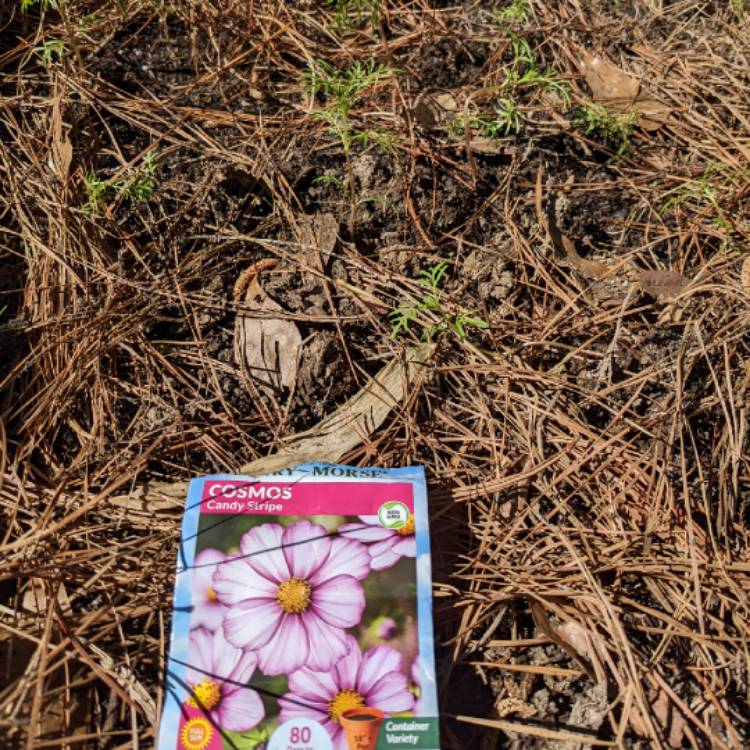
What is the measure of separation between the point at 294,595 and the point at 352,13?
1.94m

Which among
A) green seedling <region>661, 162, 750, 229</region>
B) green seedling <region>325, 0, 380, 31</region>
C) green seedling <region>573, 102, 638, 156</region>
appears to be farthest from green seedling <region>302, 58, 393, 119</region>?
green seedling <region>661, 162, 750, 229</region>

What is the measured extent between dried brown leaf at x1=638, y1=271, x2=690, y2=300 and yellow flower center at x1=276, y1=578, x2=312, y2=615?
3.92 ft

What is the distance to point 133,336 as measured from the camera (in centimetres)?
180

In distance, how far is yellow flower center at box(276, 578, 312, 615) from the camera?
148 centimetres

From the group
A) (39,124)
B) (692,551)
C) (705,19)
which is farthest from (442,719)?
(705,19)

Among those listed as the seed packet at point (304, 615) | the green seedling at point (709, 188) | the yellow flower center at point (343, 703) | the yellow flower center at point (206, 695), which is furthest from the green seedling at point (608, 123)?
the yellow flower center at point (206, 695)

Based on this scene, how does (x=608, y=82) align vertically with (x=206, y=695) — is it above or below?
above

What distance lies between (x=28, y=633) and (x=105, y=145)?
4.59 ft

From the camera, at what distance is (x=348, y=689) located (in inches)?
55.1

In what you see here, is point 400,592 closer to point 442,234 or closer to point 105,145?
point 442,234

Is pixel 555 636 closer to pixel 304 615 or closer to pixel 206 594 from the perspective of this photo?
pixel 304 615

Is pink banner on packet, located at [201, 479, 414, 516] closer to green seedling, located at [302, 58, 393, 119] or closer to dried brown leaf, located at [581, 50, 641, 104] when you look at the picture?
green seedling, located at [302, 58, 393, 119]

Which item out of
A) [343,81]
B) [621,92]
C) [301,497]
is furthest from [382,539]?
[621,92]

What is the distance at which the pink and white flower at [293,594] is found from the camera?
4.72 feet
